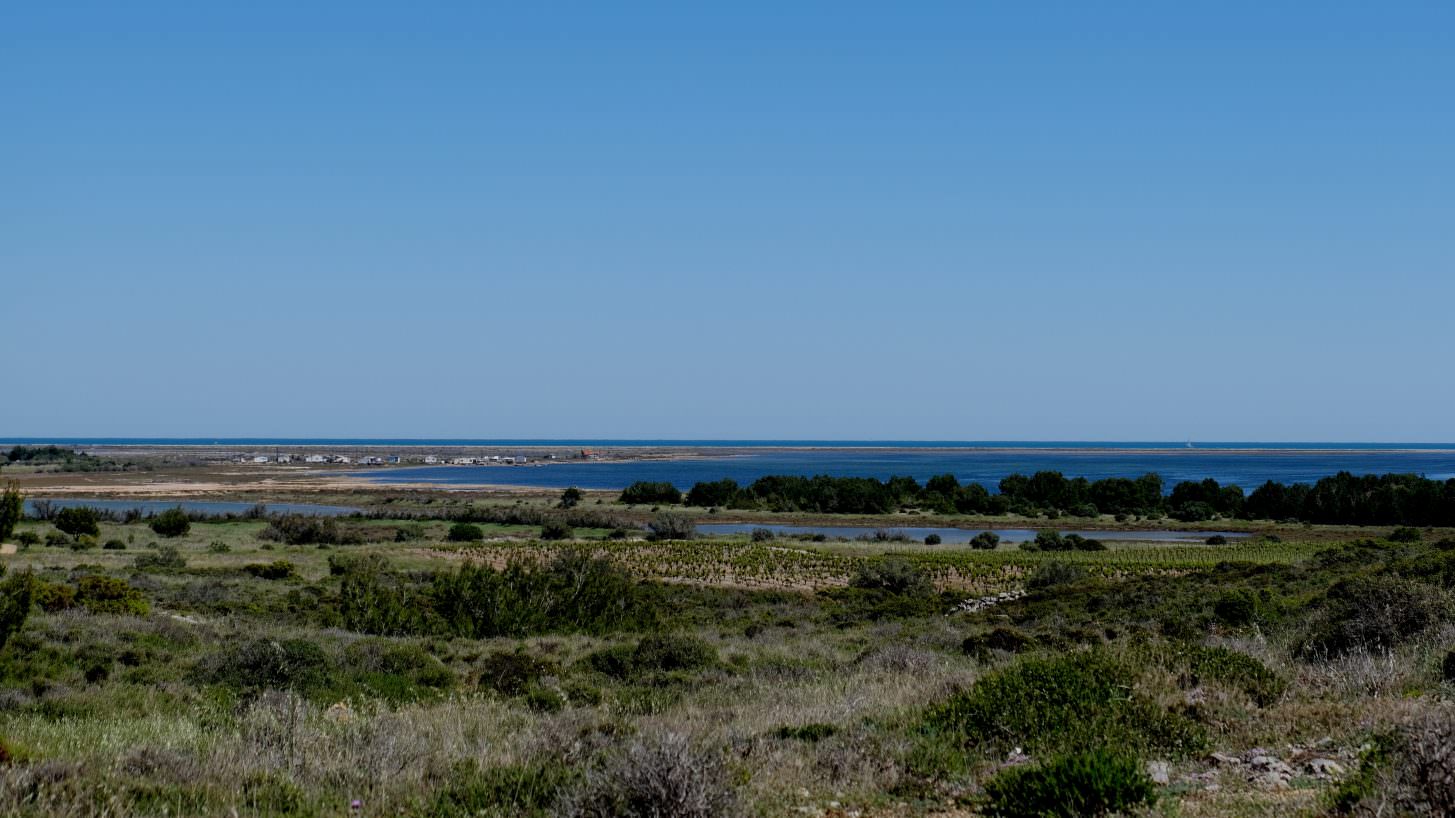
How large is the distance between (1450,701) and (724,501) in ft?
288

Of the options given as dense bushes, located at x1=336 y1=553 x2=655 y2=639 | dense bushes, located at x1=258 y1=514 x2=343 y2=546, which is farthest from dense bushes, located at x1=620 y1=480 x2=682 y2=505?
dense bushes, located at x1=336 y1=553 x2=655 y2=639

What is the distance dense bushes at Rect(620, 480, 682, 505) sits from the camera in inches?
3856

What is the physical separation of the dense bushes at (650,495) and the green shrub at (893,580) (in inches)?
2238

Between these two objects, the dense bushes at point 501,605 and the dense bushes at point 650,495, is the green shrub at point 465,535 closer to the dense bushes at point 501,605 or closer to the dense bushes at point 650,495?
the dense bushes at point 501,605

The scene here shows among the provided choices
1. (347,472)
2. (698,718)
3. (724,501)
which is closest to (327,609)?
(698,718)

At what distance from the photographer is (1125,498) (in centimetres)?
9019

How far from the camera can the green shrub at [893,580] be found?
38.4 metres

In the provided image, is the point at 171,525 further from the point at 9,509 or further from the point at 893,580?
the point at 9,509

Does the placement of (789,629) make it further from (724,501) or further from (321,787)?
(724,501)

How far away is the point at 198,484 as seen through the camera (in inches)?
4692

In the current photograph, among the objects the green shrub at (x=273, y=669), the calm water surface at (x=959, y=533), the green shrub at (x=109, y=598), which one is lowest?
the calm water surface at (x=959, y=533)

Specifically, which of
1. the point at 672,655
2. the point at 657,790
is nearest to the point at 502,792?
the point at 657,790

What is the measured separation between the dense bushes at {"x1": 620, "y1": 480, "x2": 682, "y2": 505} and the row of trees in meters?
0.49

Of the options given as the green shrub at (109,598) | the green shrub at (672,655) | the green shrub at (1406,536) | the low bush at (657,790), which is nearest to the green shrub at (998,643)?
the green shrub at (672,655)
